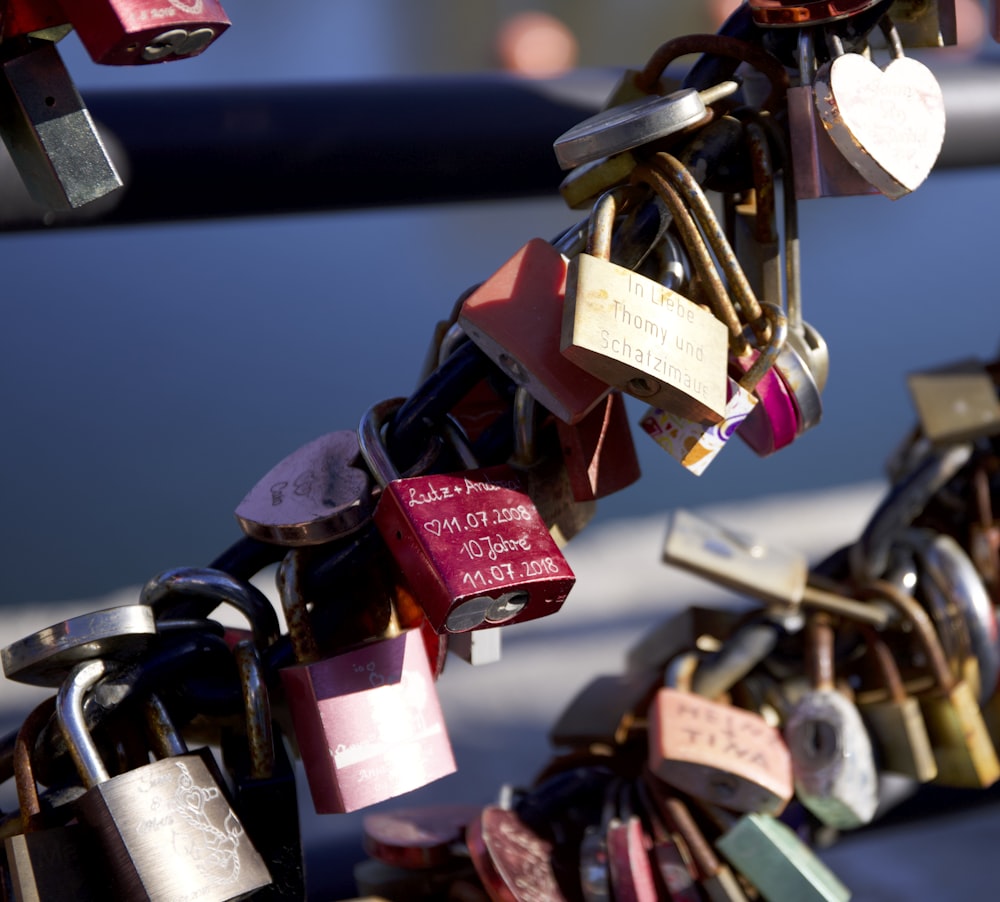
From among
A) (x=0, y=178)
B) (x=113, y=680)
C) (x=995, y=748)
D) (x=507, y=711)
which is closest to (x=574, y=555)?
(x=507, y=711)

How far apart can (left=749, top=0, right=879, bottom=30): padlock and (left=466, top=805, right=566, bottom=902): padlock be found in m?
0.38

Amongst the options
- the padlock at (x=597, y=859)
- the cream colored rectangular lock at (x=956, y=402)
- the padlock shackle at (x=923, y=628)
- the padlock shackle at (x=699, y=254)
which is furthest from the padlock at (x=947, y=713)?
the padlock shackle at (x=699, y=254)

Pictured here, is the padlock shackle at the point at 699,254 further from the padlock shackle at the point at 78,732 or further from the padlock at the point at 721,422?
the padlock shackle at the point at 78,732

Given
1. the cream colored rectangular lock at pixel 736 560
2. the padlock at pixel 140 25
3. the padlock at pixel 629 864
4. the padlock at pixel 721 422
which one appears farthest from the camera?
the cream colored rectangular lock at pixel 736 560

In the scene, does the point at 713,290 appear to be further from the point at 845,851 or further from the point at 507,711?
the point at 507,711

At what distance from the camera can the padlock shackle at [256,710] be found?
465 mm

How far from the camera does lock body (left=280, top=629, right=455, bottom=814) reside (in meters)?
0.47

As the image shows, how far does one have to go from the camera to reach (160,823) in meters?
0.42

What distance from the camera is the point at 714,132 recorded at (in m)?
0.49

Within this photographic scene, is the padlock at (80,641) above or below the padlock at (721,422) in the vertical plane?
above

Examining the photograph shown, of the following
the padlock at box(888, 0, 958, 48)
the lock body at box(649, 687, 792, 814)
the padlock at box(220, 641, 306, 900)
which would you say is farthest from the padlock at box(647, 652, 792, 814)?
the padlock at box(888, 0, 958, 48)

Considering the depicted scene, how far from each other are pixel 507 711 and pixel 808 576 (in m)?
0.53

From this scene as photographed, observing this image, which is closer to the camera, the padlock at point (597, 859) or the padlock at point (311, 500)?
the padlock at point (311, 500)

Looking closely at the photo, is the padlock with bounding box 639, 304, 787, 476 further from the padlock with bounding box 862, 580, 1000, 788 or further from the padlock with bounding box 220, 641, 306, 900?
the padlock with bounding box 862, 580, 1000, 788
